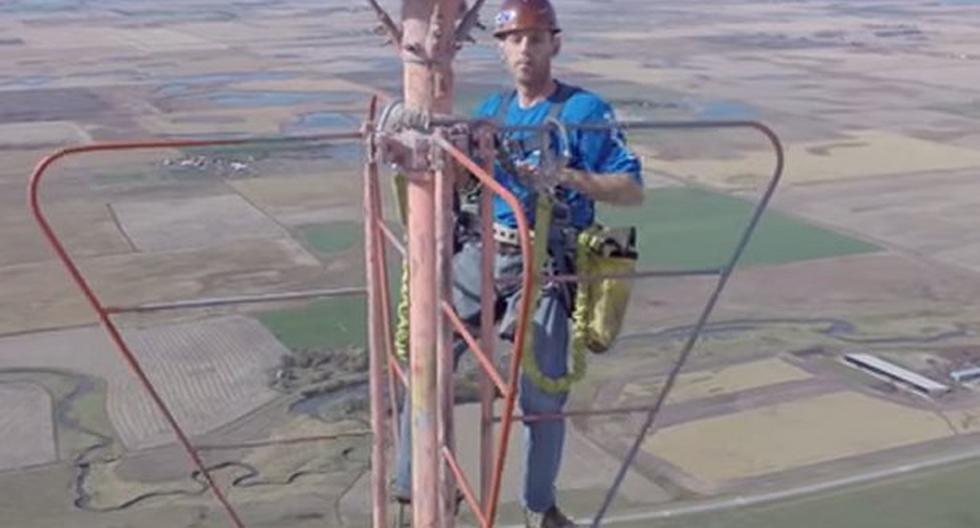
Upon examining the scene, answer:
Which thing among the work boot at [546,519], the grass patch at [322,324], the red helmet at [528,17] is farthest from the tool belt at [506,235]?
the grass patch at [322,324]

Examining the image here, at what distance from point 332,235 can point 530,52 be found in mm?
14959

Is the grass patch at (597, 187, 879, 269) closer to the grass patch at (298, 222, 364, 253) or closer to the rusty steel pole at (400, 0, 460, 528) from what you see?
the grass patch at (298, 222, 364, 253)

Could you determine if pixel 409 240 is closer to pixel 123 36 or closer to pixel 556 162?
pixel 556 162

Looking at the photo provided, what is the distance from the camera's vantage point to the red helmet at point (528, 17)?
5121 mm

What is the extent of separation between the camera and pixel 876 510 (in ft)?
36.2

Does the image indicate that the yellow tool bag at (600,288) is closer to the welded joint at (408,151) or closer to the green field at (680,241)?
the welded joint at (408,151)

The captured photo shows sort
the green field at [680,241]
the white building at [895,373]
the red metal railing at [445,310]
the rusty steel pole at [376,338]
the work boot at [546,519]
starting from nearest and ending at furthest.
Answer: the red metal railing at [445,310] < the rusty steel pole at [376,338] < the work boot at [546,519] < the white building at [895,373] < the green field at [680,241]

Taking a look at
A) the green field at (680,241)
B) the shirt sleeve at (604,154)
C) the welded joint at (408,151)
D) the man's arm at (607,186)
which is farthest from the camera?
the green field at (680,241)

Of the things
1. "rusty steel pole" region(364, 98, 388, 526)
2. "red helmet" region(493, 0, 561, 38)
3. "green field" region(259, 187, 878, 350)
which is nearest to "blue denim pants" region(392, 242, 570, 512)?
"rusty steel pole" region(364, 98, 388, 526)

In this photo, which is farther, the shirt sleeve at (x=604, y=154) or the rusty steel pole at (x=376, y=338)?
the shirt sleeve at (x=604, y=154)

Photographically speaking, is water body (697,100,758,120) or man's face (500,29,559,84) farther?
water body (697,100,758,120)

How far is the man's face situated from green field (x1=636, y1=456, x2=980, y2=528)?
6158 millimetres

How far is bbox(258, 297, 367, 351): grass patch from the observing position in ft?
49.3

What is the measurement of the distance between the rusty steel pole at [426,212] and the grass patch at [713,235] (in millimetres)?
13748
